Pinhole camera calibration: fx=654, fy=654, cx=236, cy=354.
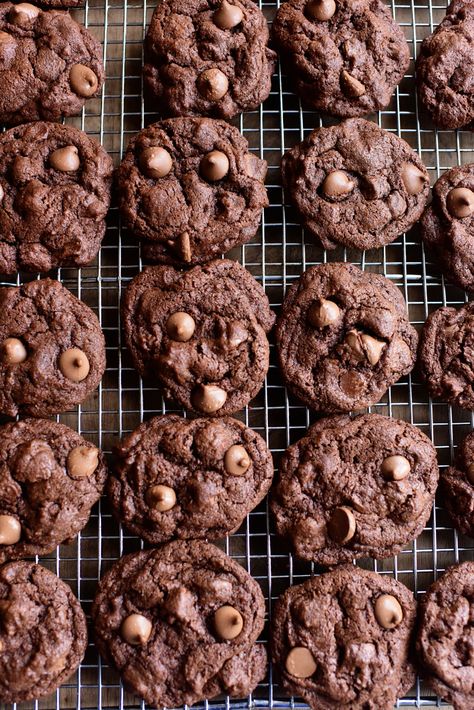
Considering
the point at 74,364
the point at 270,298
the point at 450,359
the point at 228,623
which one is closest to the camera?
the point at 228,623

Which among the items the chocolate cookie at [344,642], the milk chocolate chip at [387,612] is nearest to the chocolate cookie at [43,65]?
the chocolate cookie at [344,642]

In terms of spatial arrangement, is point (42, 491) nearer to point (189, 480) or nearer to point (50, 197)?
point (189, 480)

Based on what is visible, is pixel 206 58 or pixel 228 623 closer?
pixel 228 623

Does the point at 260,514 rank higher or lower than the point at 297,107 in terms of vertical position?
lower

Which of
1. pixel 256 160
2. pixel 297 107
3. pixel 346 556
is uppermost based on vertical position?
pixel 297 107

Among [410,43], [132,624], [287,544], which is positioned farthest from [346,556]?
[410,43]

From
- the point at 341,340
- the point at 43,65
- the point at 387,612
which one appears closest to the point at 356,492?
the point at 387,612

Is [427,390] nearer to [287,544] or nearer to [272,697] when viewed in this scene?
[287,544]

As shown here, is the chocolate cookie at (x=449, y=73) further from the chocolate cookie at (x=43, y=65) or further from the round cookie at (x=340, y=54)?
the chocolate cookie at (x=43, y=65)
